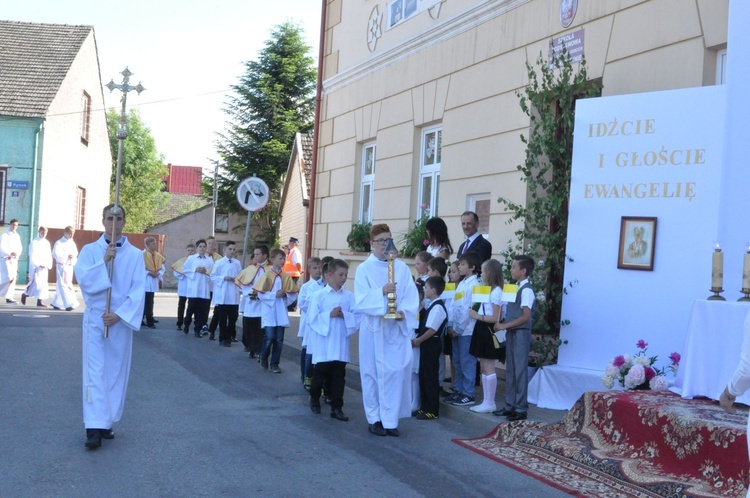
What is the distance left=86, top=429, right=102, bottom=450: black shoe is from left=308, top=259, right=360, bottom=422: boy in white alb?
246 centimetres

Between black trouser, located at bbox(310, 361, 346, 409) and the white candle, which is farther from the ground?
the white candle

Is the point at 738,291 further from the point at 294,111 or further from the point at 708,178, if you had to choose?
the point at 294,111

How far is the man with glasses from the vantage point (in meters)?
7.86

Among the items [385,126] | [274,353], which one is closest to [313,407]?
[274,353]

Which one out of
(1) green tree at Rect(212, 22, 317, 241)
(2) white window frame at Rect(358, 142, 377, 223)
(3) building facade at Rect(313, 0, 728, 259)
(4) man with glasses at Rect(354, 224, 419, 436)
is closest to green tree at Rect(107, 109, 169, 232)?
(1) green tree at Rect(212, 22, 317, 241)

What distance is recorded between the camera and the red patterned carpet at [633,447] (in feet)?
18.8

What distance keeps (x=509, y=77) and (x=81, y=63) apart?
24.0 meters

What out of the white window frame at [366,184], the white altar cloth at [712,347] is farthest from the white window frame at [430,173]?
the white altar cloth at [712,347]

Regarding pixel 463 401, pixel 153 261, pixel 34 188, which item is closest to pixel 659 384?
pixel 463 401

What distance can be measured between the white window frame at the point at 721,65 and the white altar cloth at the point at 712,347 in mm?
2533

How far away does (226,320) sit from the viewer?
1450 centimetres

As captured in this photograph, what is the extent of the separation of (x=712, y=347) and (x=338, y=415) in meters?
3.56

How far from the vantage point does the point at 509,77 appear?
37.0 ft

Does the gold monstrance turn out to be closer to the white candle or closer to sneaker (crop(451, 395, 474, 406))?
sneaker (crop(451, 395, 474, 406))
